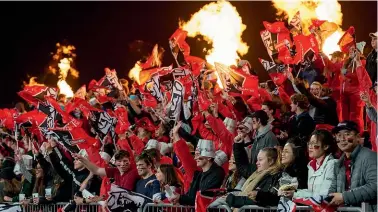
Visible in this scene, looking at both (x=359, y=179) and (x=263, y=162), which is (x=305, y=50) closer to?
(x=263, y=162)

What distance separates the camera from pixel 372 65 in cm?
988

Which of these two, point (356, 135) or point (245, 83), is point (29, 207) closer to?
point (245, 83)

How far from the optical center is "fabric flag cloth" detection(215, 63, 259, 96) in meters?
11.1

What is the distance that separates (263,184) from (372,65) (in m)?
2.59

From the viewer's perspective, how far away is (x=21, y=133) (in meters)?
15.4

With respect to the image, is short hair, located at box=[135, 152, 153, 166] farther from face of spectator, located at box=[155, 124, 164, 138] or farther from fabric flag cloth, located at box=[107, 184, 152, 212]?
face of spectator, located at box=[155, 124, 164, 138]

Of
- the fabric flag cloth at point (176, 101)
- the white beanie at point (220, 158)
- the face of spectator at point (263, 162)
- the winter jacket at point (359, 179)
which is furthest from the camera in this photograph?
the fabric flag cloth at point (176, 101)

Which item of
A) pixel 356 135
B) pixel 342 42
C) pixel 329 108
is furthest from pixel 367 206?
pixel 342 42

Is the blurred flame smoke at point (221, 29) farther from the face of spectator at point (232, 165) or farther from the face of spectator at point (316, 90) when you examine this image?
the face of spectator at point (232, 165)

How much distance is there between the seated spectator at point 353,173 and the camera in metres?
7.02

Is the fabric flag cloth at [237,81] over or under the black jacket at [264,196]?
over

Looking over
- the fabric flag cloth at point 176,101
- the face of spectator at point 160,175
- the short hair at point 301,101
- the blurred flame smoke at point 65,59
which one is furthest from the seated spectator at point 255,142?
the blurred flame smoke at point 65,59

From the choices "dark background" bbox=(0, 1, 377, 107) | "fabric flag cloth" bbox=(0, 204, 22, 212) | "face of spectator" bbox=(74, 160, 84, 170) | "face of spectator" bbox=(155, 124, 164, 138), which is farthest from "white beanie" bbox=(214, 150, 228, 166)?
"dark background" bbox=(0, 1, 377, 107)

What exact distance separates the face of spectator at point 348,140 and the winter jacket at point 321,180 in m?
0.16
